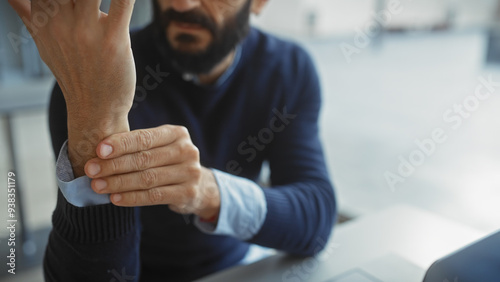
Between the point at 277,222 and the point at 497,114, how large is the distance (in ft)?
4.99

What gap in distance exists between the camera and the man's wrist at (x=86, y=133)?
54 cm

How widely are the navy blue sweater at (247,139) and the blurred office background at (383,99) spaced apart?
65cm

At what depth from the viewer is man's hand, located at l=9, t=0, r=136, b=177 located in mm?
467

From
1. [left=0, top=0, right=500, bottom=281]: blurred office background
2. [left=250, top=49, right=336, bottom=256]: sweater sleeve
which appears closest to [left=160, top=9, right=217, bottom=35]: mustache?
[left=250, top=49, right=336, bottom=256]: sweater sleeve

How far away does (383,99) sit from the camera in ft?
9.08

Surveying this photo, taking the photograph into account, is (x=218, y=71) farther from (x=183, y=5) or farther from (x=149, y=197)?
(x=149, y=197)

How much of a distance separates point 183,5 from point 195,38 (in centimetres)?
8

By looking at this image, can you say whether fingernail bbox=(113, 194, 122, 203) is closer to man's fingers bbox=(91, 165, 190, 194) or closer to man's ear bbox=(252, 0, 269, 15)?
man's fingers bbox=(91, 165, 190, 194)

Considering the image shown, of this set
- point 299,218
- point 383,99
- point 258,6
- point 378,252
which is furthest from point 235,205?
point 383,99

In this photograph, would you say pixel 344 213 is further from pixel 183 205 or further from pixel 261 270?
pixel 183 205

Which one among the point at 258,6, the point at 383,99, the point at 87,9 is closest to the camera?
the point at 87,9

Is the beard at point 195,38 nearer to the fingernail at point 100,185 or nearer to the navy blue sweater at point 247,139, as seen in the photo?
the navy blue sweater at point 247,139

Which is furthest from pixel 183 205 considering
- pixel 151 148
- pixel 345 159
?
pixel 345 159

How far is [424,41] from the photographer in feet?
9.21
